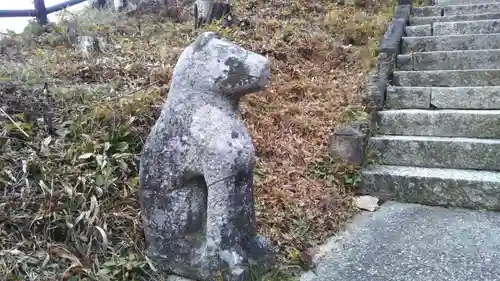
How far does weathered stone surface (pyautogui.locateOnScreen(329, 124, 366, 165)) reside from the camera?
12.5ft

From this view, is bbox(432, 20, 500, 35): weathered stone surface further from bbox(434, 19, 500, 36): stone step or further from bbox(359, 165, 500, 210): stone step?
bbox(359, 165, 500, 210): stone step

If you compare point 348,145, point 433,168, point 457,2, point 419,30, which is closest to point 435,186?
point 433,168

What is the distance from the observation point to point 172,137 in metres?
2.15

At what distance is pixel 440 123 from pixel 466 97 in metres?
0.45

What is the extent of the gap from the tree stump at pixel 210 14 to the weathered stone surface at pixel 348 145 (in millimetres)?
2843

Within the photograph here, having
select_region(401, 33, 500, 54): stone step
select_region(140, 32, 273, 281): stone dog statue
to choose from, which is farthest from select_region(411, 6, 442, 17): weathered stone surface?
select_region(140, 32, 273, 281): stone dog statue

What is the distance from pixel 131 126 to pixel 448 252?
7.45 ft

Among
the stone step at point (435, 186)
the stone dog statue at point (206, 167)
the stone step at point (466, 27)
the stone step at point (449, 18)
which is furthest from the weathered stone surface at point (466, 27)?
the stone dog statue at point (206, 167)

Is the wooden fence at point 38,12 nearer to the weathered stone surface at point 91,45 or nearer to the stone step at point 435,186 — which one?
the weathered stone surface at point 91,45

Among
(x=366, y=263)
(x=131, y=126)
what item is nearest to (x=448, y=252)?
(x=366, y=263)

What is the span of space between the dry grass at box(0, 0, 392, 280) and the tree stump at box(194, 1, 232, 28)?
0.23 metres

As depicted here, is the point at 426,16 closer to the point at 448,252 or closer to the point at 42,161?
the point at 448,252

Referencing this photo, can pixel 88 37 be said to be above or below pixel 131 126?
above

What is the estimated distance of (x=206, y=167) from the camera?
6.88ft
